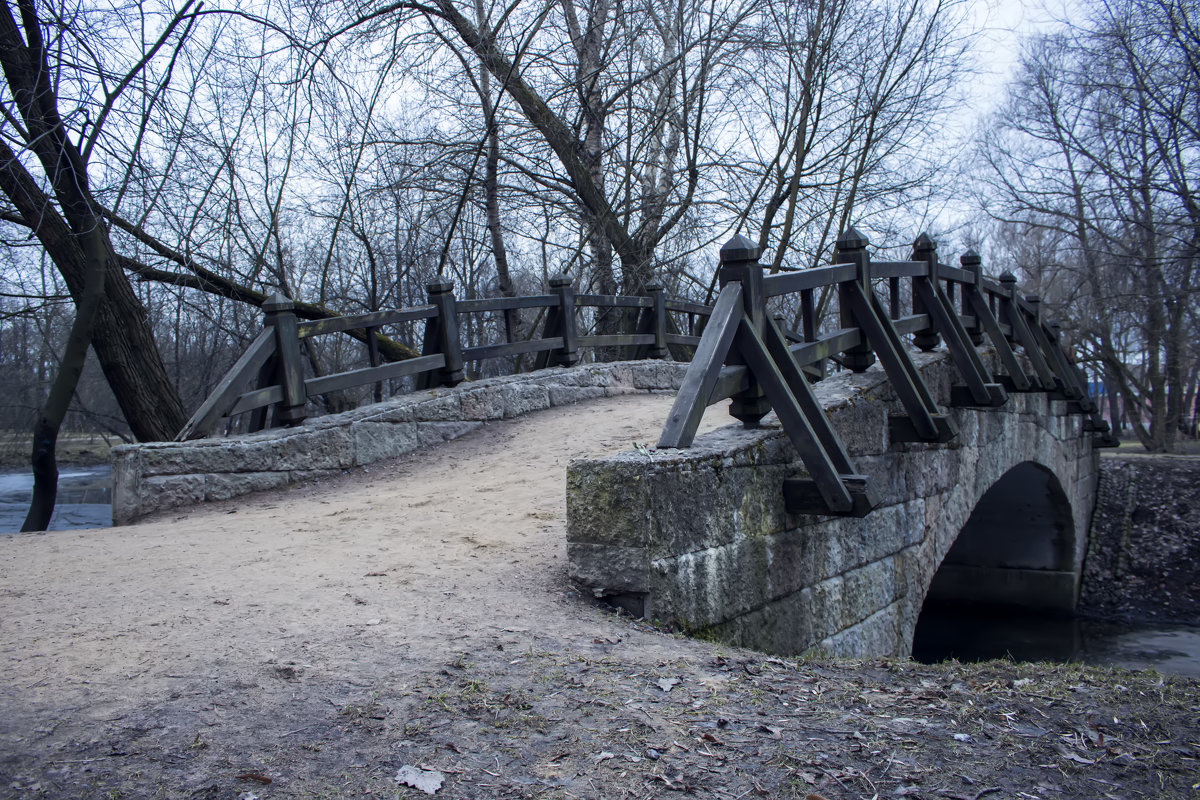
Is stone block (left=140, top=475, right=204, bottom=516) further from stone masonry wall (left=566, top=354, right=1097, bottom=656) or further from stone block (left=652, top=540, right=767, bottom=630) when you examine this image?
stone block (left=652, top=540, right=767, bottom=630)

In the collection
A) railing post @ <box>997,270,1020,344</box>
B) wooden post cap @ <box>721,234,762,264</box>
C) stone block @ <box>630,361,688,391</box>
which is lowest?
stone block @ <box>630,361,688,391</box>

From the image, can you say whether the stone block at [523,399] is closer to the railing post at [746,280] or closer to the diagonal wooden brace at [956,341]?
the diagonal wooden brace at [956,341]

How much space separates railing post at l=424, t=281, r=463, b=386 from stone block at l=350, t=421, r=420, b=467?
0.89m

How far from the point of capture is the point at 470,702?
3066 mm

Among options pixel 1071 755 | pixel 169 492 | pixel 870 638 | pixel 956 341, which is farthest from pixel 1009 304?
pixel 169 492

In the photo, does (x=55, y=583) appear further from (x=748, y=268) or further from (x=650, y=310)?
(x=650, y=310)

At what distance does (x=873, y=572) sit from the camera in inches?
241

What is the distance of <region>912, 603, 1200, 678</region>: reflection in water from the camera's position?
12422 millimetres

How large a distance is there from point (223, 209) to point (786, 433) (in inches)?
361

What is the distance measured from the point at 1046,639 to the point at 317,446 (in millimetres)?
11460

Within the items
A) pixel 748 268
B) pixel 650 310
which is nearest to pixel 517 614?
pixel 748 268

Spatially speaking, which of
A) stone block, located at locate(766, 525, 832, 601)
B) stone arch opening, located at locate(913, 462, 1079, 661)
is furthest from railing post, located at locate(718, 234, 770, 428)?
stone arch opening, located at locate(913, 462, 1079, 661)

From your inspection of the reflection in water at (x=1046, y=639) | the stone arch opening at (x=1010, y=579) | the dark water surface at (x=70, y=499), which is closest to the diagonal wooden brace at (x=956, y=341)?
the reflection in water at (x=1046, y=639)

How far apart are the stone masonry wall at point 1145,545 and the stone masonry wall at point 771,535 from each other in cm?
929
